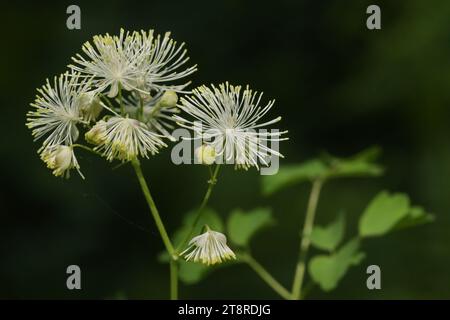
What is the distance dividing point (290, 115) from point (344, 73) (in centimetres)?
48

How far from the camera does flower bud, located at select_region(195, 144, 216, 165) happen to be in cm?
172

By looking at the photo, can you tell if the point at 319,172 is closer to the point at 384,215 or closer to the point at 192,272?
the point at 384,215

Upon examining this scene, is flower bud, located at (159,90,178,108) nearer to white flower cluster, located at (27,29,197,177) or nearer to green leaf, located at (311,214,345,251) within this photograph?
white flower cluster, located at (27,29,197,177)

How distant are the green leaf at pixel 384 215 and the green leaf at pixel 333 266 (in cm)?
9

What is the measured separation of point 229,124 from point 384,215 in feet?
2.35

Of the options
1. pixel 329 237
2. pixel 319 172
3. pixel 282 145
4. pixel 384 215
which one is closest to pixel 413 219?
pixel 384 215

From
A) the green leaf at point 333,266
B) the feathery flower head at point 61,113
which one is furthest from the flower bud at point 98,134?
the green leaf at point 333,266

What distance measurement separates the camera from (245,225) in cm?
250

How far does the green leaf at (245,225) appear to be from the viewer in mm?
2461

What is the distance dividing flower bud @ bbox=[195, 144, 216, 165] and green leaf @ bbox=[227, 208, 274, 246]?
0.77 metres

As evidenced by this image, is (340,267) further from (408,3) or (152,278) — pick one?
(408,3)

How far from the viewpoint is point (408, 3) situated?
5047mm

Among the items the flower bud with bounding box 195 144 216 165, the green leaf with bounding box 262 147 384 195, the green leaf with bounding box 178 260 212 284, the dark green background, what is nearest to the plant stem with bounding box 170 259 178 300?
the flower bud with bounding box 195 144 216 165

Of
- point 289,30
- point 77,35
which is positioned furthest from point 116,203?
point 289,30
